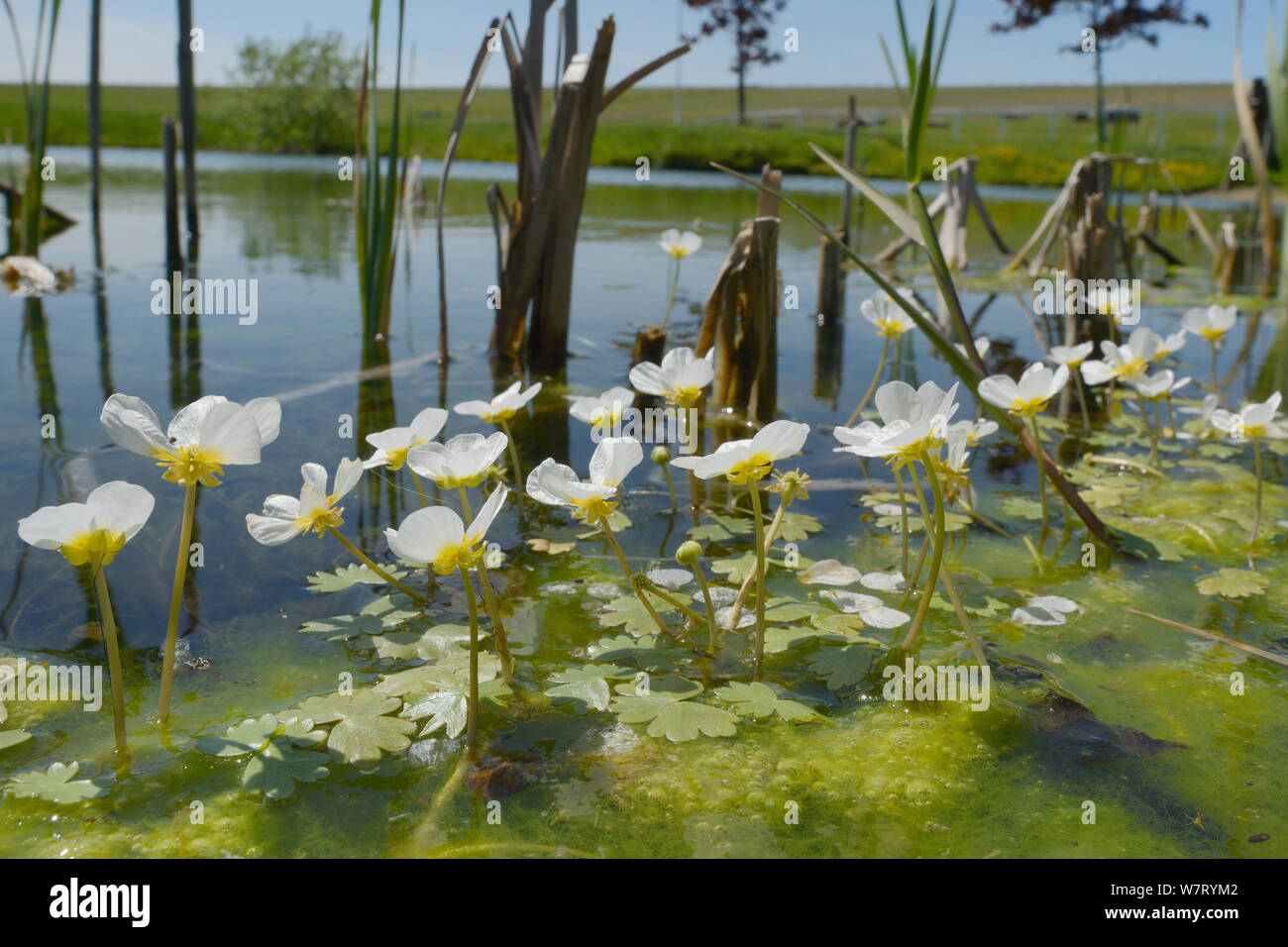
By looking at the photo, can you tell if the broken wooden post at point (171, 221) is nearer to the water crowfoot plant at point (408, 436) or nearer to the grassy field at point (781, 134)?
the grassy field at point (781, 134)

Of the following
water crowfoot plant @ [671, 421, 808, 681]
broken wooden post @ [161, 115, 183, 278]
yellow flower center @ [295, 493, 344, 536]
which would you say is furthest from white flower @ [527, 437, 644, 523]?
broken wooden post @ [161, 115, 183, 278]

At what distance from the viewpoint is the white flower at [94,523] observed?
49.2 inches

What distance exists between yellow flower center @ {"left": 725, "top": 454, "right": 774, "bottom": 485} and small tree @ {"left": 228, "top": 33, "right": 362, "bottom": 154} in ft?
124

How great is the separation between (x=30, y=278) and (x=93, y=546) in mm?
5513

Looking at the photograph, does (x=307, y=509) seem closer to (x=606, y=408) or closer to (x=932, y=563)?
(x=606, y=408)

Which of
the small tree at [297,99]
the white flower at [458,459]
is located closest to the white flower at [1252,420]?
the white flower at [458,459]

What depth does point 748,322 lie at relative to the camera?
3.57m

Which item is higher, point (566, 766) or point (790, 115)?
point (790, 115)

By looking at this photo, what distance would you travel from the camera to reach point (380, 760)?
1439 millimetres

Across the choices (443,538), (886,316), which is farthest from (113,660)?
(886,316)
